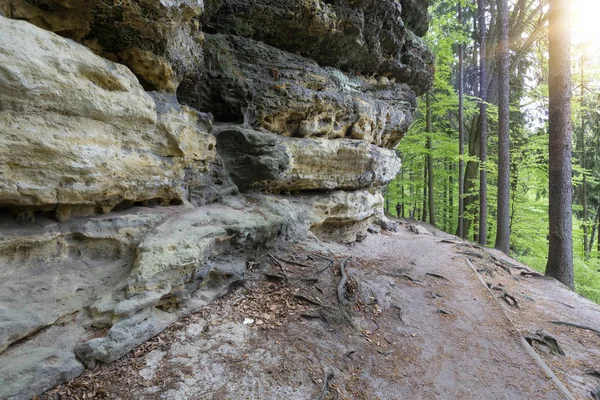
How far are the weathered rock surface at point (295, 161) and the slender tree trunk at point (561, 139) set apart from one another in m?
4.75

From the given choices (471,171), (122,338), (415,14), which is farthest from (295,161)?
(471,171)

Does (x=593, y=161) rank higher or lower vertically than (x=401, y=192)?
higher

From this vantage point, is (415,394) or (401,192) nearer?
(415,394)

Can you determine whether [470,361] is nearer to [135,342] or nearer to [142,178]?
[135,342]

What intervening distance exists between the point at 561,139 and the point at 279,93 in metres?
7.58

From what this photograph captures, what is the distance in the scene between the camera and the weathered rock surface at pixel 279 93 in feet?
22.4

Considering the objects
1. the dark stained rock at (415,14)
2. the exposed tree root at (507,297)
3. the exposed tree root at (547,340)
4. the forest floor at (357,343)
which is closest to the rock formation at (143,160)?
the forest floor at (357,343)

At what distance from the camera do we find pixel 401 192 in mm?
19219

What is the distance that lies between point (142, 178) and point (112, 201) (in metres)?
0.56

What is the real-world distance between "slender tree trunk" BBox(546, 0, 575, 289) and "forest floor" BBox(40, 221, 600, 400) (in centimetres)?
148

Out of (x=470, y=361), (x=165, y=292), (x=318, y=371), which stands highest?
(x=165, y=292)

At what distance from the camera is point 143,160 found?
4.51 meters

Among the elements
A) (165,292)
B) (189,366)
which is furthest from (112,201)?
(189,366)

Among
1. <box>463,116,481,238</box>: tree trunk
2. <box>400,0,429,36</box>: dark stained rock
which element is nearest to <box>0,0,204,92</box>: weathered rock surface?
<box>400,0,429,36</box>: dark stained rock
